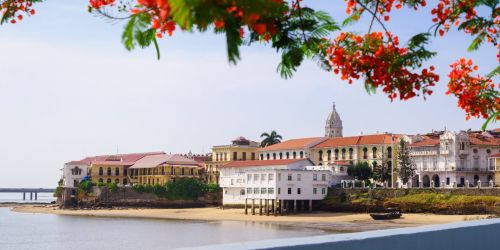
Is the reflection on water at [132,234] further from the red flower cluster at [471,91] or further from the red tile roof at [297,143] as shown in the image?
the red flower cluster at [471,91]

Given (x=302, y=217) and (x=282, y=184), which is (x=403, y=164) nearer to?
(x=282, y=184)

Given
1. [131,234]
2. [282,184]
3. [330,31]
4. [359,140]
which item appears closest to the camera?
[330,31]

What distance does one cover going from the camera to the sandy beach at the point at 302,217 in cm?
6632

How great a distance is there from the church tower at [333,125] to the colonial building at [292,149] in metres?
12.6

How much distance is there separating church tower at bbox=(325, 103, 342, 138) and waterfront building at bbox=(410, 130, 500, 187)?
3353 centimetres

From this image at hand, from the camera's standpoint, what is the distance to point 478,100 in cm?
1119

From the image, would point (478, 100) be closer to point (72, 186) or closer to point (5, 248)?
point (5, 248)

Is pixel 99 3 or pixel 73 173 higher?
pixel 73 173

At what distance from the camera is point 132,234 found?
65.3 metres

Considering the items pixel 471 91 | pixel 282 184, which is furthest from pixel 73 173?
pixel 471 91

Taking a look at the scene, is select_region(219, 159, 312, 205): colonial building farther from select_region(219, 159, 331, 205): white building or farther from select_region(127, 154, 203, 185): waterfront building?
select_region(127, 154, 203, 185): waterfront building

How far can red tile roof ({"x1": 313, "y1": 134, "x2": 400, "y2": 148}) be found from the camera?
335 feet

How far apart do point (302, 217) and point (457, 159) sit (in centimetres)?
2438

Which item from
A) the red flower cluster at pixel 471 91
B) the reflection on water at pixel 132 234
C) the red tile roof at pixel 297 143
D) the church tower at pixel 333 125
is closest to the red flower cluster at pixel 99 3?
the red flower cluster at pixel 471 91
